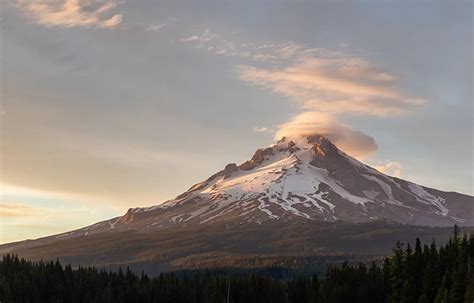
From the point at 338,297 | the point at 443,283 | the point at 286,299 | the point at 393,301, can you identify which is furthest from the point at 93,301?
the point at 443,283

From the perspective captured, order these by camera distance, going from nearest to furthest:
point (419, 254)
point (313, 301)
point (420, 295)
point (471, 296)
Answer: point (471, 296) → point (420, 295) → point (419, 254) → point (313, 301)

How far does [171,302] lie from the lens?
653 feet

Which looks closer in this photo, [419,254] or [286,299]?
[419,254]

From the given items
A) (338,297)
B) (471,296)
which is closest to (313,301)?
(338,297)

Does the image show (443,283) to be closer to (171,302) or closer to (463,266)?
(463,266)

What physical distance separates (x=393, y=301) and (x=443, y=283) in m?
23.0

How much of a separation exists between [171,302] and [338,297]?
48594 millimetres

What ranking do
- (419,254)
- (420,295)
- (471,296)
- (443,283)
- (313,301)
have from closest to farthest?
(471,296), (443,283), (420,295), (419,254), (313,301)

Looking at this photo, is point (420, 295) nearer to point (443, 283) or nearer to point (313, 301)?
point (443, 283)

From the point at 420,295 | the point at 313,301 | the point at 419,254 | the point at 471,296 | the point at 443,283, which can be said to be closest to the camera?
the point at 471,296

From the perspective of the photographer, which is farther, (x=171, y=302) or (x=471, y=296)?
(x=171, y=302)

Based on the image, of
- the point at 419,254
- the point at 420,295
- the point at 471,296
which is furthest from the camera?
the point at 419,254

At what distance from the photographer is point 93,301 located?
199250 mm

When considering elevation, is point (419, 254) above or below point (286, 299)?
above
